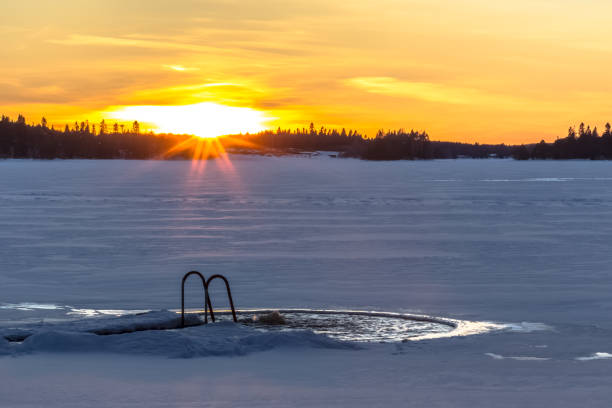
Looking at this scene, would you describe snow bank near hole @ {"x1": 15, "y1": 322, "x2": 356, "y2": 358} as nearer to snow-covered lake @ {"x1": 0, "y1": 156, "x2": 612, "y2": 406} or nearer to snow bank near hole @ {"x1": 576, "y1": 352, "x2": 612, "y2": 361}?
snow-covered lake @ {"x1": 0, "y1": 156, "x2": 612, "y2": 406}

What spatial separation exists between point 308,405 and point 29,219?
22555 millimetres

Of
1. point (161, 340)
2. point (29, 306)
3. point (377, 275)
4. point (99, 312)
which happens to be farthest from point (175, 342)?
point (377, 275)

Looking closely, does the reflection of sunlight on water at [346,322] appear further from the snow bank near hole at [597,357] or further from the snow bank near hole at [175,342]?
the snow bank near hole at [597,357]

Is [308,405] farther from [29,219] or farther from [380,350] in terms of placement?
[29,219]

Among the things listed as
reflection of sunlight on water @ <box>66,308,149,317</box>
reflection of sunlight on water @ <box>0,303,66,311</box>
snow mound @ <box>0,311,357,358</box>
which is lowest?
reflection of sunlight on water @ <box>0,303,66,311</box>

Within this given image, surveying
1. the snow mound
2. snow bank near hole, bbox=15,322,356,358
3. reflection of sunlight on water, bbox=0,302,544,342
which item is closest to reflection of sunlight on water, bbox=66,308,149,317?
reflection of sunlight on water, bbox=0,302,544,342

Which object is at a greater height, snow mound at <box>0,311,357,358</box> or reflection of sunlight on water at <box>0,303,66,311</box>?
snow mound at <box>0,311,357,358</box>

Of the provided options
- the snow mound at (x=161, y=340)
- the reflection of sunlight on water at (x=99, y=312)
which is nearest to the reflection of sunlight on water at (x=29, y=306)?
the reflection of sunlight on water at (x=99, y=312)

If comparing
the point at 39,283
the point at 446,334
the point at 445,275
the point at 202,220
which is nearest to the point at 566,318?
the point at 446,334

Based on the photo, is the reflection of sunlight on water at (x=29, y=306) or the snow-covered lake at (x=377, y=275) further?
the reflection of sunlight on water at (x=29, y=306)

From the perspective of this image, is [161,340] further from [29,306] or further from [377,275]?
[377,275]

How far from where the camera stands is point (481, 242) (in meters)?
20.6

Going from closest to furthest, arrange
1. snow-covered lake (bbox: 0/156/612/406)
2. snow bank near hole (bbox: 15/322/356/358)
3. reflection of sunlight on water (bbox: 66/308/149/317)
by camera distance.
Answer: snow-covered lake (bbox: 0/156/612/406) → snow bank near hole (bbox: 15/322/356/358) → reflection of sunlight on water (bbox: 66/308/149/317)

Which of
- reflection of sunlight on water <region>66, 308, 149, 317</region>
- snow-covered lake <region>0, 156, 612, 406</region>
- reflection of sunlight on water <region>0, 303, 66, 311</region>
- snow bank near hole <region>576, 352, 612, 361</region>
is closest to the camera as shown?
snow-covered lake <region>0, 156, 612, 406</region>
